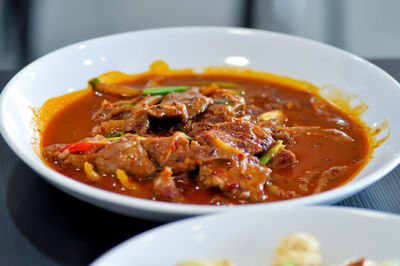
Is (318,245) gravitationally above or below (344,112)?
above

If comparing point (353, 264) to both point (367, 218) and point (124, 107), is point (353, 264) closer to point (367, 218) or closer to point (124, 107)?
point (367, 218)

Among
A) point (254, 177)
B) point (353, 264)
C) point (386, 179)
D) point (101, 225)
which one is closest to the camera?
point (353, 264)

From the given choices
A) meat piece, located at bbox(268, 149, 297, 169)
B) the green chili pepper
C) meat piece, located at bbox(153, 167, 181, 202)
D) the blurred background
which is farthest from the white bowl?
the blurred background

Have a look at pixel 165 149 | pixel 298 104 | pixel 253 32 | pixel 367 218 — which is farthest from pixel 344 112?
pixel 367 218

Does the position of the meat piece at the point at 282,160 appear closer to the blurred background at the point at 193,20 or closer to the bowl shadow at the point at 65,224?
the bowl shadow at the point at 65,224

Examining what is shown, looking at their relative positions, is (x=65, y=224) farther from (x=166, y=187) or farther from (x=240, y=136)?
(x=240, y=136)

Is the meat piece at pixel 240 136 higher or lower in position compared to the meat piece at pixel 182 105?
higher

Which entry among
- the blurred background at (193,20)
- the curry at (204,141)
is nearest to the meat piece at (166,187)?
the curry at (204,141)
